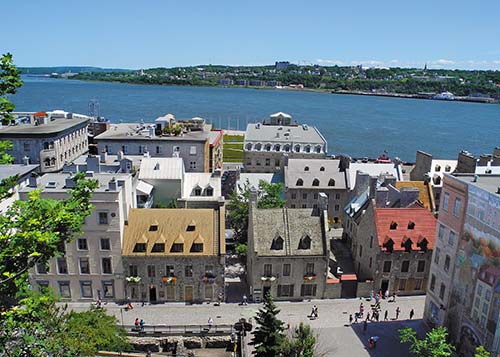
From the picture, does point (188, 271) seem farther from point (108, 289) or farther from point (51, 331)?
point (51, 331)

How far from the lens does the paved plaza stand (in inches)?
1602

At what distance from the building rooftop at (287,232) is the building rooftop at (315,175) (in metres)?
22.8

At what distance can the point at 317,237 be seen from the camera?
48.8 metres

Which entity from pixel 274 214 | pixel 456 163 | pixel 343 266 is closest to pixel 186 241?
pixel 274 214

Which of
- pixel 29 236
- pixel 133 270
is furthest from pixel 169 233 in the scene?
pixel 29 236

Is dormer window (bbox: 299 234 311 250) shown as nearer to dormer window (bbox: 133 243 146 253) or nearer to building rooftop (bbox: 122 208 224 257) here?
building rooftop (bbox: 122 208 224 257)

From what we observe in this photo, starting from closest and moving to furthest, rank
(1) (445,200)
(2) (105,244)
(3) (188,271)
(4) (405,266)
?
(1) (445,200) → (2) (105,244) → (3) (188,271) → (4) (405,266)

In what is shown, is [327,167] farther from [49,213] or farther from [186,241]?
[49,213]

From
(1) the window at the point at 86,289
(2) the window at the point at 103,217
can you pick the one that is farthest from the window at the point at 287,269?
(1) the window at the point at 86,289

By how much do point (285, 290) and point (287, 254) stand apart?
4401mm

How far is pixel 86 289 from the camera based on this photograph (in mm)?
47625

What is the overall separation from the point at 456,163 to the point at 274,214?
41.3m

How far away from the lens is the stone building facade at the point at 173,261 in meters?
47.0

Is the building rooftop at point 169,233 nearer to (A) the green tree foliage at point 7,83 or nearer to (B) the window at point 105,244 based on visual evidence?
(B) the window at point 105,244
